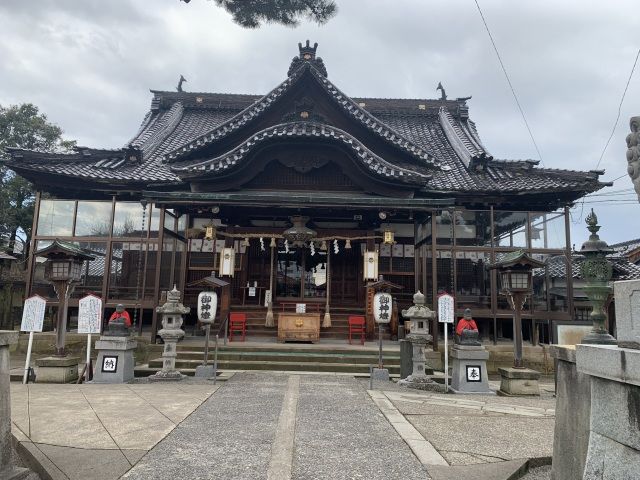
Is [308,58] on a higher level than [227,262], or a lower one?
higher

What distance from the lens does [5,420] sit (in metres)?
3.66

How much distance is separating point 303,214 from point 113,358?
7.96 metres

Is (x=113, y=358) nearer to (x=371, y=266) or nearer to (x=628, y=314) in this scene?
(x=371, y=266)

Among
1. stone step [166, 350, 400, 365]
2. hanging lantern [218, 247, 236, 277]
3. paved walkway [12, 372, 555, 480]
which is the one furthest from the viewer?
hanging lantern [218, 247, 236, 277]

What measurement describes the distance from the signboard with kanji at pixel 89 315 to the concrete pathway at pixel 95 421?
1.43 m

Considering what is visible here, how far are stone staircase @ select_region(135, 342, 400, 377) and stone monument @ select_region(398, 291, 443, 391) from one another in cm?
151

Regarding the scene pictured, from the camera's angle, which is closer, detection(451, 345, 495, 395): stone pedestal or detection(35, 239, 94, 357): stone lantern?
detection(451, 345, 495, 395): stone pedestal

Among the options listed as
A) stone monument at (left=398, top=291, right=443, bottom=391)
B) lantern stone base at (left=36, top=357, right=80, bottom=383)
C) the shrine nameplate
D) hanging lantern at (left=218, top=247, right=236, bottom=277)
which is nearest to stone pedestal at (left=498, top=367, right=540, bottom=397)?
stone monument at (left=398, top=291, right=443, bottom=391)

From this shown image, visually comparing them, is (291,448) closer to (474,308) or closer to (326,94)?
(474,308)

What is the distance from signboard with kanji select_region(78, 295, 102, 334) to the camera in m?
10.2

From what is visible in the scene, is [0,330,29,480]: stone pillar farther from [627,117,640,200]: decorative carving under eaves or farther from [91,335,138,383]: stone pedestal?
[91,335,138,383]: stone pedestal

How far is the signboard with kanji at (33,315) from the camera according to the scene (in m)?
10.2

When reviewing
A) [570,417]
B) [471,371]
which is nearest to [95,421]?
[570,417]

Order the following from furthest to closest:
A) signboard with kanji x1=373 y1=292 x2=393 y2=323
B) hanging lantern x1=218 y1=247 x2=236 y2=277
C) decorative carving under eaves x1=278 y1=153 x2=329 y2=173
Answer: decorative carving under eaves x1=278 y1=153 x2=329 y2=173, hanging lantern x1=218 y1=247 x2=236 y2=277, signboard with kanji x1=373 y1=292 x2=393 y2=323
